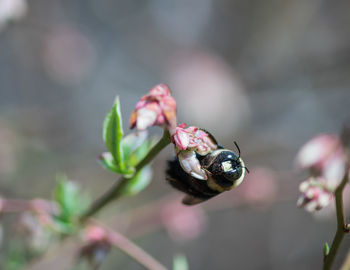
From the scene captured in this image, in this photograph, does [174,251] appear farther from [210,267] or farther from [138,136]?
[138,136]

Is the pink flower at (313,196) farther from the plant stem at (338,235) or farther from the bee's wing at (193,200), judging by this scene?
the bee's wing at (193,200)

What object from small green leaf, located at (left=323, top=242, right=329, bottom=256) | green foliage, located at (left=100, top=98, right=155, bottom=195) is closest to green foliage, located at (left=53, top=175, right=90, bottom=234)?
green foliage, located at (left=100, top=98, right=155, bottom=195)

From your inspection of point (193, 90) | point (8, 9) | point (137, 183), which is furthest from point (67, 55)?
point (137, 183)

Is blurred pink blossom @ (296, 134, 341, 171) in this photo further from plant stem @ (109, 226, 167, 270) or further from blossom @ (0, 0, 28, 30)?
blossom @ (0, 0, 28, 30)

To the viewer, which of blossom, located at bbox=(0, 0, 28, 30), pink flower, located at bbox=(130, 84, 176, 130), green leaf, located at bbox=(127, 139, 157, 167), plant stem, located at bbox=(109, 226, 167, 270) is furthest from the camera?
blossom, located at bbox=(0, 0, 28, 30)

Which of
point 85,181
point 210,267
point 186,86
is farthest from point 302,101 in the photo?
point 85,181

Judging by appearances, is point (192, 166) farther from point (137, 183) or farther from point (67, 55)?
point (67, 55)

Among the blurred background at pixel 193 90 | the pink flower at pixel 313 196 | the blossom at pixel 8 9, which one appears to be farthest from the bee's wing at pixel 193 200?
the blurred background at pixel 193 90
